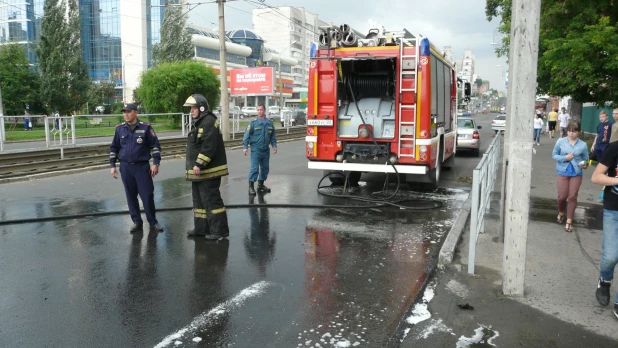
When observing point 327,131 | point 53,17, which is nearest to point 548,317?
point 327,131

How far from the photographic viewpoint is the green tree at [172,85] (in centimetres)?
3562

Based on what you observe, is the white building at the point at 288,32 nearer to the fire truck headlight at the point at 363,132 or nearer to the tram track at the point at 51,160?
the tram track at the point at 51,160

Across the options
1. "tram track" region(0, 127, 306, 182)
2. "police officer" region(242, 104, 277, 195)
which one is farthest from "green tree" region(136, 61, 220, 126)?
"police officer" region(242, 104, 277, 195)

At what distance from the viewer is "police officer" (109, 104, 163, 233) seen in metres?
7.18

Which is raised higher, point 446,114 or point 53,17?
point 53,17

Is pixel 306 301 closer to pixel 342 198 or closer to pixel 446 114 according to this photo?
pixel 342 198

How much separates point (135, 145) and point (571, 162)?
6.23 metres

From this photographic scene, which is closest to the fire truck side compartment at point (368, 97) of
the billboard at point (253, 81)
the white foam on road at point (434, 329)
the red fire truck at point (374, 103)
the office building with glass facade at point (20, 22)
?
the red fire truck at point (374, 103)

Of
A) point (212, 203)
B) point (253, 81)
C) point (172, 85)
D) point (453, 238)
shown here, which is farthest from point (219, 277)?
point (253, 81)

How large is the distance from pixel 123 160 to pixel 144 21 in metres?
86.5

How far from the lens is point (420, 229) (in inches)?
302

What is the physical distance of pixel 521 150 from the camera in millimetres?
4902

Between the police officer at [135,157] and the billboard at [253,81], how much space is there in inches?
1154

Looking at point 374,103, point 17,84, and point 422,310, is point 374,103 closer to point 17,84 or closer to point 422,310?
point 422,310
